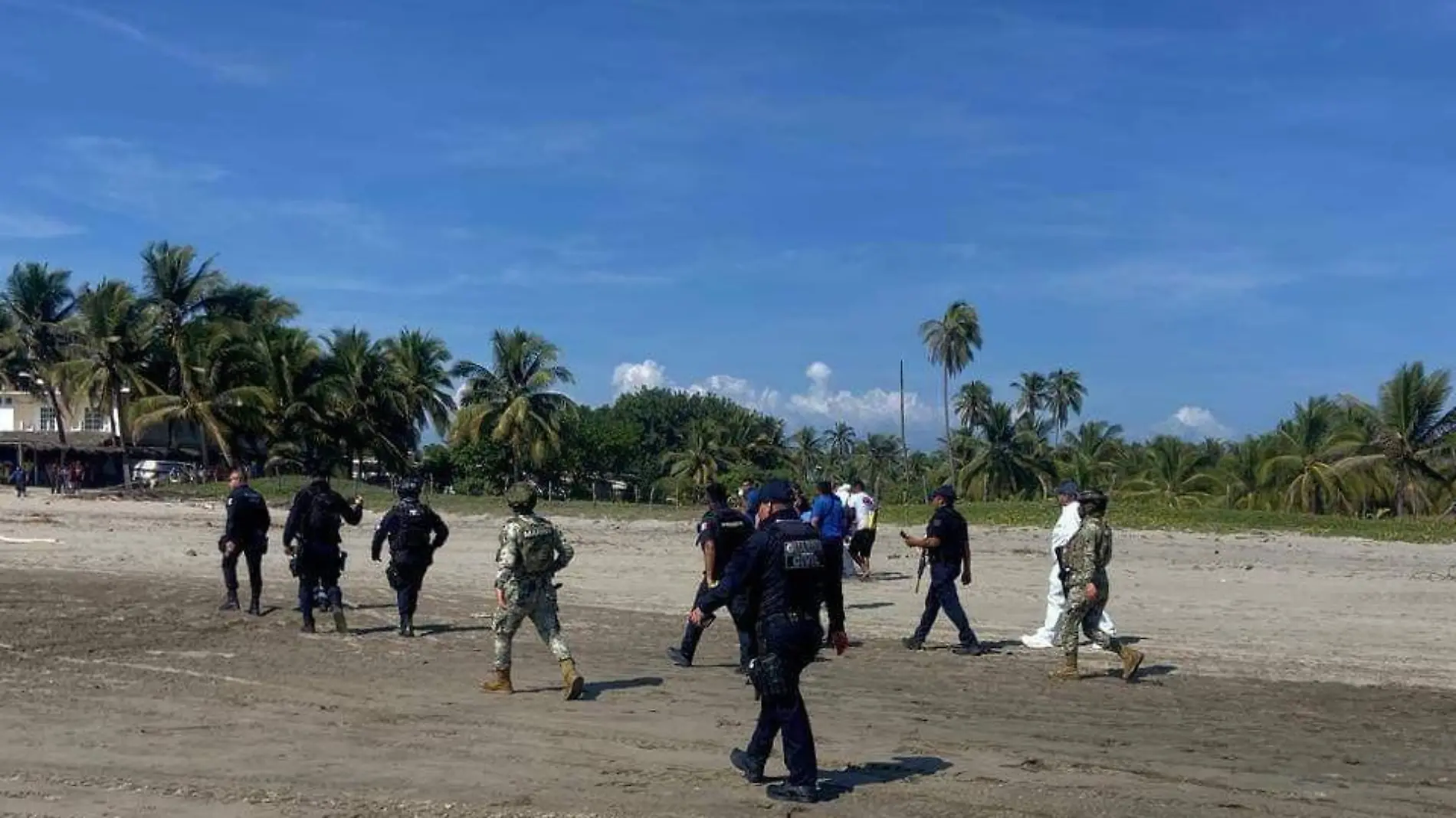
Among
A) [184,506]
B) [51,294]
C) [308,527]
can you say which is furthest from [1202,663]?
[51,294]

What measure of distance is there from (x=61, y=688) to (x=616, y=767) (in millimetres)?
5353

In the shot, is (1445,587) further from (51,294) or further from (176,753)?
(51,294)

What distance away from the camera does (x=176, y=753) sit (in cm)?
848

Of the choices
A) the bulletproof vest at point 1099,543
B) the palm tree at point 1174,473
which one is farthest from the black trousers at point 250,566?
the palm tree at point 1174,473

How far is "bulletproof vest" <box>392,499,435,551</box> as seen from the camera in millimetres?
14055

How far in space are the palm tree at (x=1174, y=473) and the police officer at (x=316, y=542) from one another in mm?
43607

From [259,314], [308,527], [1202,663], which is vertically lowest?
[1202,663]

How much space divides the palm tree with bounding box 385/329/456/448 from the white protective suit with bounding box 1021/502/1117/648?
49399 millimetres

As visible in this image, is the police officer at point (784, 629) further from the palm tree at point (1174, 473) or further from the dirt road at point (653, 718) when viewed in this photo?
the palm tree at point (1174, 473)

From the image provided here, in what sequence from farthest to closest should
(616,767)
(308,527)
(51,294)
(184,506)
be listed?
(51,294) < (184,506) < (308,527) < (616,767)

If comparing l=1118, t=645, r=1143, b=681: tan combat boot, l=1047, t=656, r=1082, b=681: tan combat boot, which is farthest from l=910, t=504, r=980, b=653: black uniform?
l=1118, t=645, r=1143, b=681: tan combat boot

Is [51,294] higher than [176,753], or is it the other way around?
[51,294]

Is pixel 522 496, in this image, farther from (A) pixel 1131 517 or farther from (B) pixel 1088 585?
(A) pixel 1131 517

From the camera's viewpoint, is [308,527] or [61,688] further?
[308,527]
